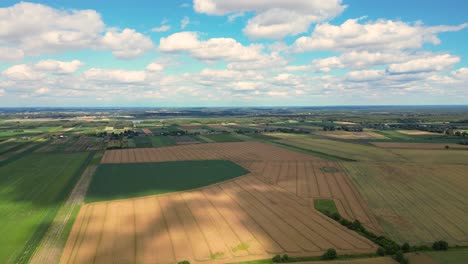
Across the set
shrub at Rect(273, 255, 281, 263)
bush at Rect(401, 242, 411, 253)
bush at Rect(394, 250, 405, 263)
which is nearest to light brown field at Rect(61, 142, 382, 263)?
shrub at Rect(273, 255, 281, 263)

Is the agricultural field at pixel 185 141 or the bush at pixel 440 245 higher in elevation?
the agricultural field at pixel 185 141

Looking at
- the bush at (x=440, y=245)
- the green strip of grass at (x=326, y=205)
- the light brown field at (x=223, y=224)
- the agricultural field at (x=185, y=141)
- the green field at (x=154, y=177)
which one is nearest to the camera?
the light brown field at (x=223, y=224)

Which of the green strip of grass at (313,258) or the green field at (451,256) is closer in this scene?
the green strip of grass at (313,258)

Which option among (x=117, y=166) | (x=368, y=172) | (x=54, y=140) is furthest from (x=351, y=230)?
(x=54, y=140)

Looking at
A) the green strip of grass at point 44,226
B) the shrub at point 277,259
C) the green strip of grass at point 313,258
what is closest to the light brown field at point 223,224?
the green strip of grass at point 313,258

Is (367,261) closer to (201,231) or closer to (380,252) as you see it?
(380,252)

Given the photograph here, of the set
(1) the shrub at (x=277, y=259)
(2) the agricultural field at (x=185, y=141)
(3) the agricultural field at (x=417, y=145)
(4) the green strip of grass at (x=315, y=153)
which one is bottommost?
(1) the shrub at (x=277, y=259)

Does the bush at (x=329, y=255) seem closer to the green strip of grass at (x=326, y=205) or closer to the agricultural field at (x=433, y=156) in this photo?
the green strip of grass at (x=326, y=205)
